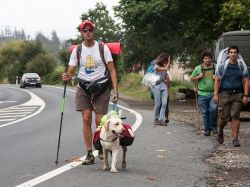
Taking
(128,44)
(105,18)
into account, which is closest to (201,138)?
(128,44)

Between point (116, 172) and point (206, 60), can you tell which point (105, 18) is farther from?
point (116, 172)

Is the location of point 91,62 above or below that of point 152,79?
above

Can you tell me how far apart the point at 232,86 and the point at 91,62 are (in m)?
3.59

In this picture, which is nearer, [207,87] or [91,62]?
[91,62]

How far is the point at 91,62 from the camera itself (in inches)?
344

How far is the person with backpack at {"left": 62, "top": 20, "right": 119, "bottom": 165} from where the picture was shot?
28.6 ft

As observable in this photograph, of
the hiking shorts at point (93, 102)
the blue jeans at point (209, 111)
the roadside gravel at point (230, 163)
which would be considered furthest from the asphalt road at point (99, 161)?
the hiking shorts at point (93, 102)

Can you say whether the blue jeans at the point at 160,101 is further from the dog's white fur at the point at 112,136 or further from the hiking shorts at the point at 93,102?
the dog's white fur at the point at 112,136

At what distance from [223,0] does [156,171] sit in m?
18.3

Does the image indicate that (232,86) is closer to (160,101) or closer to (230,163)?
(230,163)

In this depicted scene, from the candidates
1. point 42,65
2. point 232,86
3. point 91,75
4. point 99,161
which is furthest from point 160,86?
point 42,65

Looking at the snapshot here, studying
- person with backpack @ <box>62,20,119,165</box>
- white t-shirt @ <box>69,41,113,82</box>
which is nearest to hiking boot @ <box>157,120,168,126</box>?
person with backpack @ <box>62,20,119,165</box>

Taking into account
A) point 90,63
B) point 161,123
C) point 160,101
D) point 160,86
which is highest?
point 90,63

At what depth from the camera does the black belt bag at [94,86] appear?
877 centimetres
